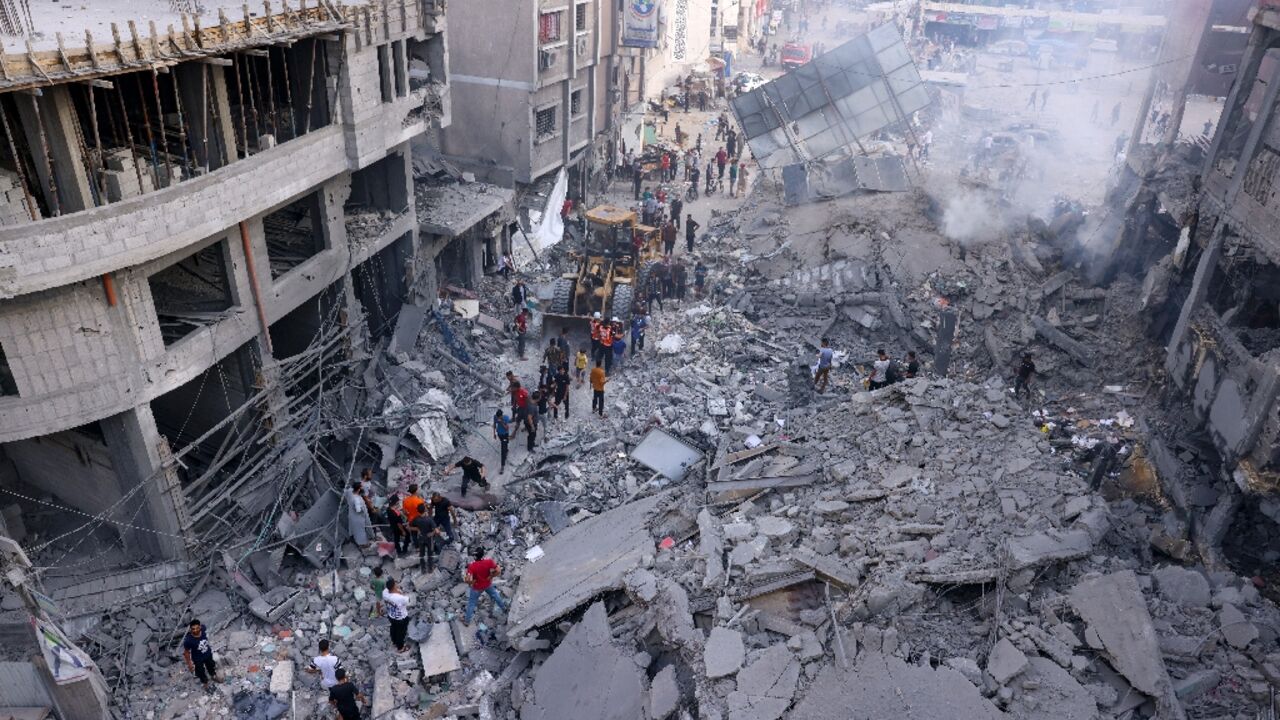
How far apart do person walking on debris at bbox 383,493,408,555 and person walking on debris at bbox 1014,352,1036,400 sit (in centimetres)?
1247

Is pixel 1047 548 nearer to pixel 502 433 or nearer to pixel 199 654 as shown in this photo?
pixel 502 433

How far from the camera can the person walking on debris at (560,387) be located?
1620 centimetres

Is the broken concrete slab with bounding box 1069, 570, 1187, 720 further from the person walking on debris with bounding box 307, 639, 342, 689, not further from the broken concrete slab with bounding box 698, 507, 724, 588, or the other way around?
the person walking on debris with bounding box 307, 639, 342, 689

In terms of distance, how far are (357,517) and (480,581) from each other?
8.79 ft

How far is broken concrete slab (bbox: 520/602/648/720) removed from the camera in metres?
9.16

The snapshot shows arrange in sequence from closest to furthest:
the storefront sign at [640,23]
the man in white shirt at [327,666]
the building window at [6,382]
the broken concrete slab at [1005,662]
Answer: the broken concrete slab at [1005,662] → the man in white shirt at [327,666] → the building window at [6,382] → the storefront sign at [640,23]

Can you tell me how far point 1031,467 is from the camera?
36.5ft

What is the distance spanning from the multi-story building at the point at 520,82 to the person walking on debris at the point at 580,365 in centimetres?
837

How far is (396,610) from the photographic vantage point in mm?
10891

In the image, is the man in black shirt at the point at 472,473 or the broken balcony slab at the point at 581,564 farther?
the man in black shirt at the point at 472,473

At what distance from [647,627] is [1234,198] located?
1364 centimetres

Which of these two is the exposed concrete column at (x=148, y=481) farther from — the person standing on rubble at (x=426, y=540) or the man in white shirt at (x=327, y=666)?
the man in white shirt at (x=327, y=666)

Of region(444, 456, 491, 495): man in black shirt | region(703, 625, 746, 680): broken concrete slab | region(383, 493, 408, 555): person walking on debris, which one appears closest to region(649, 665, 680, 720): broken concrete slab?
region(703, 625, 746, 680): broken concrete slab

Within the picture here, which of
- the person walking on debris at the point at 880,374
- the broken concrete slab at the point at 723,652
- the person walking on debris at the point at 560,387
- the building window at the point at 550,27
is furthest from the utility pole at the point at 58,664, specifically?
the building window at the point at 550,27
